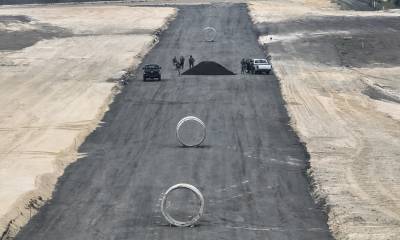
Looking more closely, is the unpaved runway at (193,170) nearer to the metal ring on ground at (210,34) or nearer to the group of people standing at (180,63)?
the group of people standing at (180,63)

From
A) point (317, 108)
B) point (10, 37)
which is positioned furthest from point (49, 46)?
point (317, 108)

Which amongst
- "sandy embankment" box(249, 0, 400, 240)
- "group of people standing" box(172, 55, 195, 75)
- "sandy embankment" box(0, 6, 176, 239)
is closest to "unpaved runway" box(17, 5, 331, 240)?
"sandy embankment" box(0, 6, 176, 239)

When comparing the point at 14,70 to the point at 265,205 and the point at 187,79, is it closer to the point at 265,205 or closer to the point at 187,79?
the point at 187,79

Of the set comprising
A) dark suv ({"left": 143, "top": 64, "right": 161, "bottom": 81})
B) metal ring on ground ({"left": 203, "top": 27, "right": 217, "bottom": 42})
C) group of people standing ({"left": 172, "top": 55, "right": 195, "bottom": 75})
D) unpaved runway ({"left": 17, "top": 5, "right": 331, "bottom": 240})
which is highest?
unpaved runway ({"left": 17, "top": 5, "right": 331, "bottom": 240})

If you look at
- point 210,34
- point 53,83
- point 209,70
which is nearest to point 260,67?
point 209,70

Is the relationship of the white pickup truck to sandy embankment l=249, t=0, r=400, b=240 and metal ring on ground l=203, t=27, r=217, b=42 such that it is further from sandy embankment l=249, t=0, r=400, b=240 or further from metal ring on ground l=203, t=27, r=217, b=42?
metal ring on ground l=203, t=27, r=217, b=42

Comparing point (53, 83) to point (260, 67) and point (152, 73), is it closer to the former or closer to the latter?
point (152, 73)
